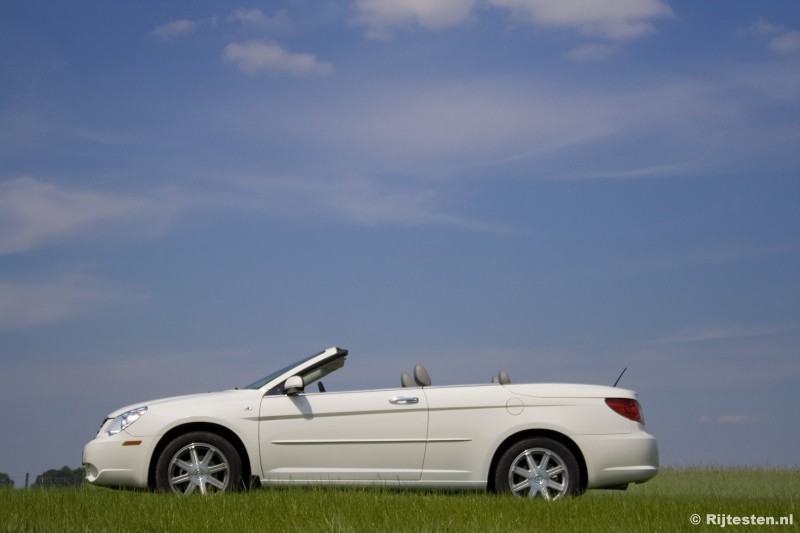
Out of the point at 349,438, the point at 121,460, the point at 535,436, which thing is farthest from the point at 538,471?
the point at 121,460

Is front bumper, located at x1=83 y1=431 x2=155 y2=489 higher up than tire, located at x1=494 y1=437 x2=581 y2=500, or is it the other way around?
front bumper, located at x1=83 y1=431 x2=155 y2=489

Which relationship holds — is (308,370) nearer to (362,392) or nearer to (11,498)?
(362,392)

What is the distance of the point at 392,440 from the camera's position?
11195mm

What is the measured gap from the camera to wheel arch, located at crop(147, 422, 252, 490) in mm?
11461

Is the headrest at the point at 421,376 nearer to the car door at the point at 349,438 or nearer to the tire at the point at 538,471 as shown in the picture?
the car door at the point at 349,438

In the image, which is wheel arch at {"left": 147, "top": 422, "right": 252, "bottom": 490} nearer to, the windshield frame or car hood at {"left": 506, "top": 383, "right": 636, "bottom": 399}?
the windshield frame

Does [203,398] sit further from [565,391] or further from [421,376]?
[565,391]

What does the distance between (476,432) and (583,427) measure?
3.97ft

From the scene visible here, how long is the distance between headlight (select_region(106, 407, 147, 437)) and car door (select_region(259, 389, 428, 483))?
1.46 meters

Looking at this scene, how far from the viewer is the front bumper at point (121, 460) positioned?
1142cm

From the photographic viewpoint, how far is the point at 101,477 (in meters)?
11.5

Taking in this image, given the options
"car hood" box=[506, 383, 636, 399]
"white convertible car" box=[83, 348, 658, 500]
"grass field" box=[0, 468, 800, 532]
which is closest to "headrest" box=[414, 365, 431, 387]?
"white convertible car" box=[83, 348, 658, 500]

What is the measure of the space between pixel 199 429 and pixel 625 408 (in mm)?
4944

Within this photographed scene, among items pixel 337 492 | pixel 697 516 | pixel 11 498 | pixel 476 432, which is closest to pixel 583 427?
pixel 476 432
